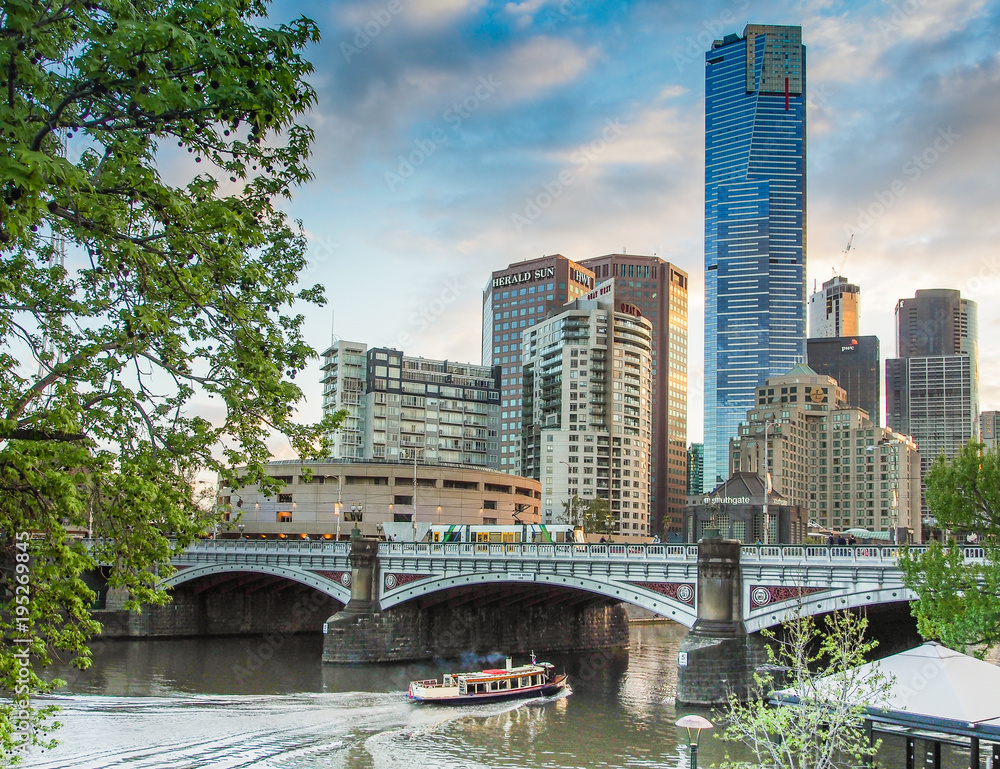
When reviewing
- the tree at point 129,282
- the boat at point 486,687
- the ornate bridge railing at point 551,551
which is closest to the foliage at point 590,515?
the ornate bridge railing at point 551,551

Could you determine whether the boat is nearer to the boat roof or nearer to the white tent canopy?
the boat roof

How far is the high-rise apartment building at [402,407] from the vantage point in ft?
601

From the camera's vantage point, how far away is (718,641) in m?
48.7

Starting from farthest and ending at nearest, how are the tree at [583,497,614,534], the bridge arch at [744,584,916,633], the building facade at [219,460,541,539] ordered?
the tree at [583,497,614,534] < the building facade at [219,460,541,539] < the bridge arch at [744,584,916,633]

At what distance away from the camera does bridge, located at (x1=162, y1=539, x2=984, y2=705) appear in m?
47.7

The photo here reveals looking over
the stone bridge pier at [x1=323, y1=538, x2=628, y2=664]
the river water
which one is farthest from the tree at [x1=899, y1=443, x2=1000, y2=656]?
the stone bridge pier at [x1=323, y1=538, x2=628, y2=664]

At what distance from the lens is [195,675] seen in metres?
59.8

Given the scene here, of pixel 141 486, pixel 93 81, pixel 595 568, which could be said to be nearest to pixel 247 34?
pixel 93 81

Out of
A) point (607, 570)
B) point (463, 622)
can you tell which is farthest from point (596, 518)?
point (607, 570)

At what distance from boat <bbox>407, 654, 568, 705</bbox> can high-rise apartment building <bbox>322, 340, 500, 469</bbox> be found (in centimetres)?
12520

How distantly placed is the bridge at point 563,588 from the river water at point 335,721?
122 inches

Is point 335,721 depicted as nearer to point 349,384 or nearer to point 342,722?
point 342,722

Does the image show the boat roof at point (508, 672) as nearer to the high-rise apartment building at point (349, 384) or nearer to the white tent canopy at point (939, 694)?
the white tent canopy at point (939, 694)

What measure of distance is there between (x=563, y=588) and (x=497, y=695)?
1453cm
